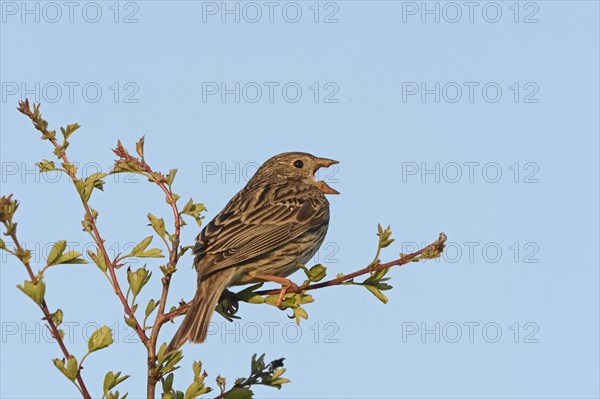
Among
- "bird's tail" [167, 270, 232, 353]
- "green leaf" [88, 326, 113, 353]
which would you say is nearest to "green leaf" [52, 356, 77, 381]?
"green leaf" [88, 326, 113, 353]

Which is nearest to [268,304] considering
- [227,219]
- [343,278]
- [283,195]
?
[343,278]

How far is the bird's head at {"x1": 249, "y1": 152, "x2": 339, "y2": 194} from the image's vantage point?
29.3 feet

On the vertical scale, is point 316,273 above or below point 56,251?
below

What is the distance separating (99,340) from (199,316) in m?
1.42

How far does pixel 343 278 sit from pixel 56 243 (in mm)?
1362

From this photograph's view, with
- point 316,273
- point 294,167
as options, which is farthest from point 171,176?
point 294,167

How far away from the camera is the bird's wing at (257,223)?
6.50 meters

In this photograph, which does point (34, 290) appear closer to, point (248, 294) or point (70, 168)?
point (70, 168)

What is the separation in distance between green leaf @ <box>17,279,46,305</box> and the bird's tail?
89cm

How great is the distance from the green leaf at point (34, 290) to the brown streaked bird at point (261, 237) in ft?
5.52

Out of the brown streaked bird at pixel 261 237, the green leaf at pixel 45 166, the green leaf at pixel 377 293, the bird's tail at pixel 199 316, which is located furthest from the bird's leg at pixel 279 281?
the green leaf at pixel 45 166

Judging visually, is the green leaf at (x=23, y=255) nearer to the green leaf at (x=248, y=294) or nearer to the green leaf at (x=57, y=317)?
the green leaf at (x=57, y=317)

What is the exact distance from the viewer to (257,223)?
7.23m

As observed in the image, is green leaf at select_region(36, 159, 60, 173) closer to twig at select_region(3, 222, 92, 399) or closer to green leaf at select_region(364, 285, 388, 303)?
twig at select_region(3, 222, 92, 399)
